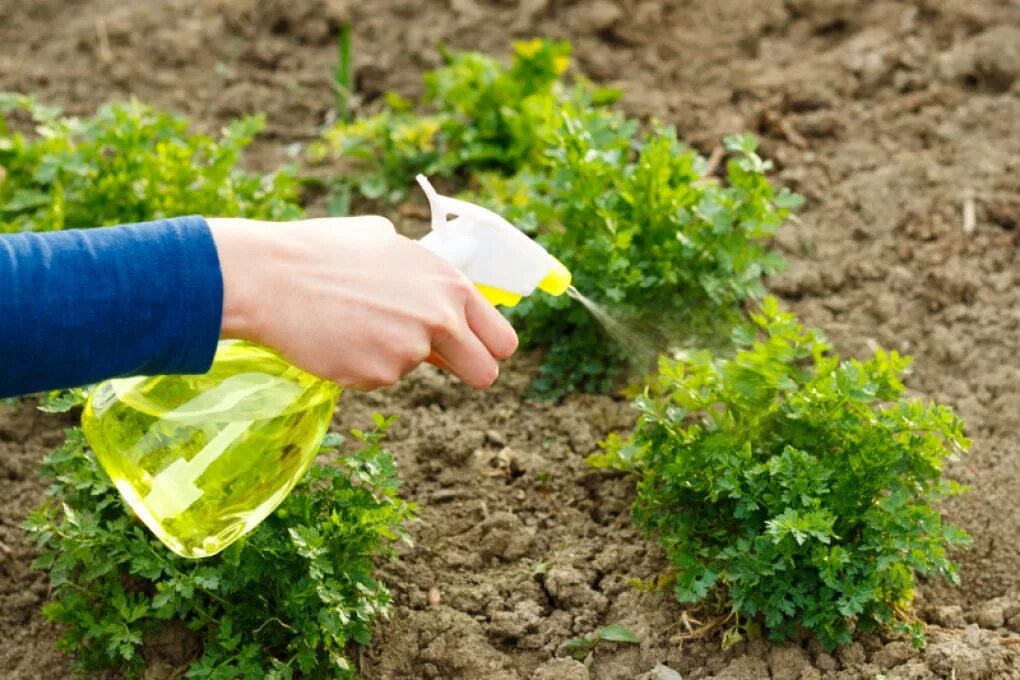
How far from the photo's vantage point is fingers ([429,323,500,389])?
1.81m

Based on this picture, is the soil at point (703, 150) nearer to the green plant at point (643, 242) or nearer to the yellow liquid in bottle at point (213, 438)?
the green plant at point (643, 242)

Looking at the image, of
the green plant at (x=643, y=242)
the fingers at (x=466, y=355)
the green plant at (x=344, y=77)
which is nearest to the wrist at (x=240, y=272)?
the fingers at (x=466, y=355)

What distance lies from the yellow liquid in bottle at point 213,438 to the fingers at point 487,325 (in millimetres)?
317

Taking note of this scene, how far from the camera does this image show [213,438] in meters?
2.07

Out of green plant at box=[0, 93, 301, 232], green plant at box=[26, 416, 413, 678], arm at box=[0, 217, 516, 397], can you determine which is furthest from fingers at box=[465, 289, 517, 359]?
green plant at box=[0, 93, 301, 232]

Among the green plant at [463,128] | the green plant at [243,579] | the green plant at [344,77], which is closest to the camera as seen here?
the green plant at [243,579]

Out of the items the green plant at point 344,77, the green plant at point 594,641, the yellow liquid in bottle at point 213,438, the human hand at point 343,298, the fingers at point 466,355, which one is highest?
the human hand at point 343,298

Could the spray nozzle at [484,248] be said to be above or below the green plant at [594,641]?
above

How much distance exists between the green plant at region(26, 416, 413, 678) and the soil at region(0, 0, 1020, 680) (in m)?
0.14

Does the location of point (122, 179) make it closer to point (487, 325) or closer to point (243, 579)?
point (243, 579)

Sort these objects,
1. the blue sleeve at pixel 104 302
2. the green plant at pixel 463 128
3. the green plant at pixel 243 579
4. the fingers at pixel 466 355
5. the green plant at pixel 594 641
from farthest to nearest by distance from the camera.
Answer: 1. the green plant at pixel 463 128
2. the green plant at pixel 594 641
3. the green plant at pixel 243 579
4. the fingers at pixel 466 355
5. the blue sleeve at pixel 104 302

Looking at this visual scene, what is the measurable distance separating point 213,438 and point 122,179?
1.33m

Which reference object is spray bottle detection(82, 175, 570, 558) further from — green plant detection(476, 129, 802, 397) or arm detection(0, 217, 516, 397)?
green plant detection(476, 129, 802, 397)

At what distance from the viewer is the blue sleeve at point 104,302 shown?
63.7 inches
